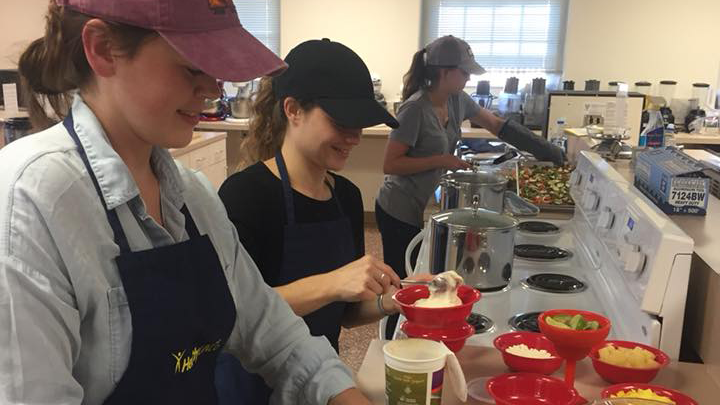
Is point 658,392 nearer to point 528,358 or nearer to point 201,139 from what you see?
point 528,358

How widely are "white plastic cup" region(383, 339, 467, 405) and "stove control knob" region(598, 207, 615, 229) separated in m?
0.77

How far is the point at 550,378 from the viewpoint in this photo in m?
1.11

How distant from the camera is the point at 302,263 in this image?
150 cm

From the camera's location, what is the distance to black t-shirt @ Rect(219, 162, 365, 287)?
4.69 feet

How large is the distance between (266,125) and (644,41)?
4.50m

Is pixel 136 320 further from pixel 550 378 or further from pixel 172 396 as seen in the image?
pixel 550 378

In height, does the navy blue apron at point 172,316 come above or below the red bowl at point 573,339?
above

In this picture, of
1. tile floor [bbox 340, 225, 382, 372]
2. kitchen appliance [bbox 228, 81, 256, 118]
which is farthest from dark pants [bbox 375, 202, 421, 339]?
kitchen appliance [bbox 228, 81, 256, 118]

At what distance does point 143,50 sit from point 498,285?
1.17m

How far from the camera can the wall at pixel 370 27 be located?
546 centimetres

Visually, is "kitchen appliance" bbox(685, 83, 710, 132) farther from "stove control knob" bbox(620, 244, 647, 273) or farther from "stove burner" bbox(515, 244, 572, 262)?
"stove control knob" bbox(620, 244, 647, 273)

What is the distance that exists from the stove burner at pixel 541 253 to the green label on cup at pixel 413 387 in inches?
41.9

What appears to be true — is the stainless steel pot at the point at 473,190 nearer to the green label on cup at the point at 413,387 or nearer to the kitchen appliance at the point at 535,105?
the green label on cup at the point at 413,387

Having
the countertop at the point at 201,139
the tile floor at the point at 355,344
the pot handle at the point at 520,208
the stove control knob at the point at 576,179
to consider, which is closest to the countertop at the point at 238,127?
the countertop at the point at 201,139
